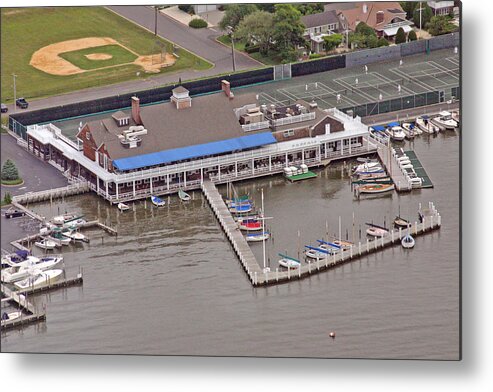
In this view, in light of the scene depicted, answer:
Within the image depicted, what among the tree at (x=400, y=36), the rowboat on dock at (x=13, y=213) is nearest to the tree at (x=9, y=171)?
the rowboat on dock at (x=13, y=213)

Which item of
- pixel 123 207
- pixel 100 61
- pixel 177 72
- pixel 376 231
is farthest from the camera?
pixel 177 72

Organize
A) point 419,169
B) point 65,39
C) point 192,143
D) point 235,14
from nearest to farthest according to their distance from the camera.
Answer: point 419,169 < point 192,143 < point 235,14 < point 65,39

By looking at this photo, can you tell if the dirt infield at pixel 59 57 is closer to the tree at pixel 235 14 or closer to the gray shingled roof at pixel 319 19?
the tree at pixel 235 14

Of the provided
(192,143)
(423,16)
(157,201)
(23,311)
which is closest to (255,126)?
(192,143)

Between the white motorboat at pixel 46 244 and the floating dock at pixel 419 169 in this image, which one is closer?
the white motorboat at pixel 46 244

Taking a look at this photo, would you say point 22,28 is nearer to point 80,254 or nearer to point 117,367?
point 80,254

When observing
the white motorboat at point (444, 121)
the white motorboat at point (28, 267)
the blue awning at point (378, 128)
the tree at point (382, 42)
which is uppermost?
the tree at point (382, 42)

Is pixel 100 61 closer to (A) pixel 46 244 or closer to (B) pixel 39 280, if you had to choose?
(A) pixel 46 244

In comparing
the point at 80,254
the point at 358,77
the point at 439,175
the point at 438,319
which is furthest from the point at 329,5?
the point at 438,319
